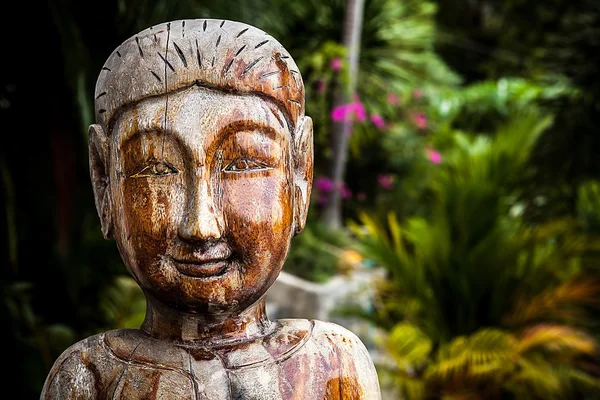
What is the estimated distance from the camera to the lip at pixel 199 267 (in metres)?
1.17

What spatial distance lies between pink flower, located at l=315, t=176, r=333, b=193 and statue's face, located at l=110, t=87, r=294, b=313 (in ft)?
13.9

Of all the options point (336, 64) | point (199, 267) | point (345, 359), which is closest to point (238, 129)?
point (199, 267)

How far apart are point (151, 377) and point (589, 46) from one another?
3.21 m

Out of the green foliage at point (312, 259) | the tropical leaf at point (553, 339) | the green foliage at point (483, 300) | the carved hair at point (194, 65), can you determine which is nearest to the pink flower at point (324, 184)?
the green foliage at point (312, 259)

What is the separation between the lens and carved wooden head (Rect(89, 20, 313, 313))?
3.83 ft

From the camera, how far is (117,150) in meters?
1.23

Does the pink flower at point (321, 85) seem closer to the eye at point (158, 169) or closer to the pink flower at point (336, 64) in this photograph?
the pink flower at point (336, 64)

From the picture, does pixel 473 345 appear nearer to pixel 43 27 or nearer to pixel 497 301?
pixel 497 301

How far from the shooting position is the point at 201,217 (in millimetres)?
1131

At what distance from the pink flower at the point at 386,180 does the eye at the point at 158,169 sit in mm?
5348

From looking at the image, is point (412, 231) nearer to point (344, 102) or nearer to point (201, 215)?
point (344, 102)

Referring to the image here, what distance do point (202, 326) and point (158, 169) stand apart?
34 centimetres

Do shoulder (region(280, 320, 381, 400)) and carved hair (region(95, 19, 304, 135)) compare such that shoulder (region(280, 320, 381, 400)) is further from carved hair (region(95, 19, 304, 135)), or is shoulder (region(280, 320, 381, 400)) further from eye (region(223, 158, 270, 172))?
carved hair (region(95, 19, 304, 135))

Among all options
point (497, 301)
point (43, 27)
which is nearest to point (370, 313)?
point (497, 301)
